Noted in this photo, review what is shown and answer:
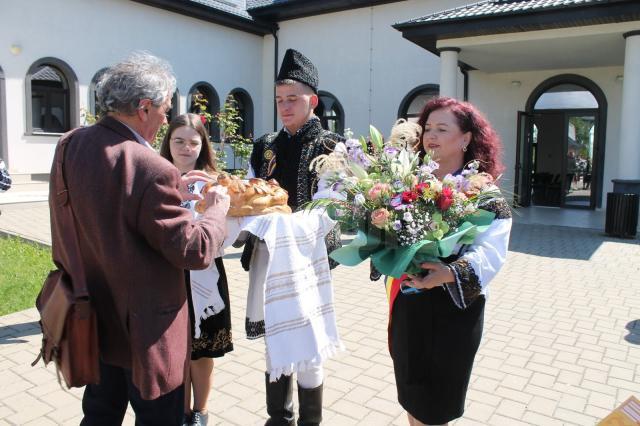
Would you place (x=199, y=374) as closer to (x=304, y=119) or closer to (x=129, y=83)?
(x=304, y=119)

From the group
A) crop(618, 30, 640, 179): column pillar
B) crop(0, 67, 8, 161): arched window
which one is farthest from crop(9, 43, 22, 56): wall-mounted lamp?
crop(618, 30, 640, 179): column pillar

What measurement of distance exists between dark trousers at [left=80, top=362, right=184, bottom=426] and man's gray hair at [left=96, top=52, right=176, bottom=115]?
3.15 ft

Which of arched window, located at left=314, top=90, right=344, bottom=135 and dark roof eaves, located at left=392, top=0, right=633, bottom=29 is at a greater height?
dark roof eaves, located at left=392, top=0, right=633, bottom=29

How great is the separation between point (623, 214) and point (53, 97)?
13786 mm

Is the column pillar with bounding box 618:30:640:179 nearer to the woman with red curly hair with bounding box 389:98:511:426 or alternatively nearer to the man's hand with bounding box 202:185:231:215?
the woman with red curly hair with bounding box 389:98:511:426

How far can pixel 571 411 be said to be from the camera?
323 centimetres

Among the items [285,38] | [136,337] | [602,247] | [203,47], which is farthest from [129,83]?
[285,38]

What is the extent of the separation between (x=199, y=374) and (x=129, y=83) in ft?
5.56

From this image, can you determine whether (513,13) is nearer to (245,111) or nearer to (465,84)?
(465,84)

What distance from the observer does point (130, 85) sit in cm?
178

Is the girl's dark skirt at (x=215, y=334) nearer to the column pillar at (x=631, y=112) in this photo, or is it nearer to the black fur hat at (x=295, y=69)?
the black fur hat at (x=295, y=69)

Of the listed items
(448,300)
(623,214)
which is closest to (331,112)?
(623,214)

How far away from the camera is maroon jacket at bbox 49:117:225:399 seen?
1.71m

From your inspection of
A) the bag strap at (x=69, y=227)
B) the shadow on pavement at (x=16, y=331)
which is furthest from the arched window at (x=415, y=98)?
the bag strap at (x=69, y=227)
